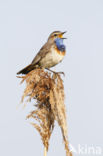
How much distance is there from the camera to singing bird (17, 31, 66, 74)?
7047mm

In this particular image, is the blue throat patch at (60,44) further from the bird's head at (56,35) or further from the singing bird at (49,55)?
the bird's head at (56,35)

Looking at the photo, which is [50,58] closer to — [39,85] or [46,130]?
[39,85]

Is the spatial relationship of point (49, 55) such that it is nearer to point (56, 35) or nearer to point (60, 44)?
point (60, 44)

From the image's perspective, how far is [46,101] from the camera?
14.4 ft

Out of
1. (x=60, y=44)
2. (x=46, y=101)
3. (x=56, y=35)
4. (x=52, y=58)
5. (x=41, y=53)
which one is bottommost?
(x=46, y=101)

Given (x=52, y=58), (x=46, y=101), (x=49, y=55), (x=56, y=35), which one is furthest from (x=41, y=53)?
(x=46, y=101)

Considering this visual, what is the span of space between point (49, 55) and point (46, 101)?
2898 millimetres

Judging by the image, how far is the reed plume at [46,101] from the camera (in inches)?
159

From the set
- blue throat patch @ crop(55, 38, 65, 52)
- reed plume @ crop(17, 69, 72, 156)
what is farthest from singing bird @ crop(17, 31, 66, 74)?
reed plume @ crop(17, 69, 72, 156)

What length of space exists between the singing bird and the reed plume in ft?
7.90

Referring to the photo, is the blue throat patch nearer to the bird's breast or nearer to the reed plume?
the bird's breast

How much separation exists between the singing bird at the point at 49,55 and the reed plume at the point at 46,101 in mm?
2409

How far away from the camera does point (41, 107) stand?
4.32 metres

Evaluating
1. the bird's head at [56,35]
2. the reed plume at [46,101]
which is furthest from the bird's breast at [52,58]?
the reed plume at [46,101]
